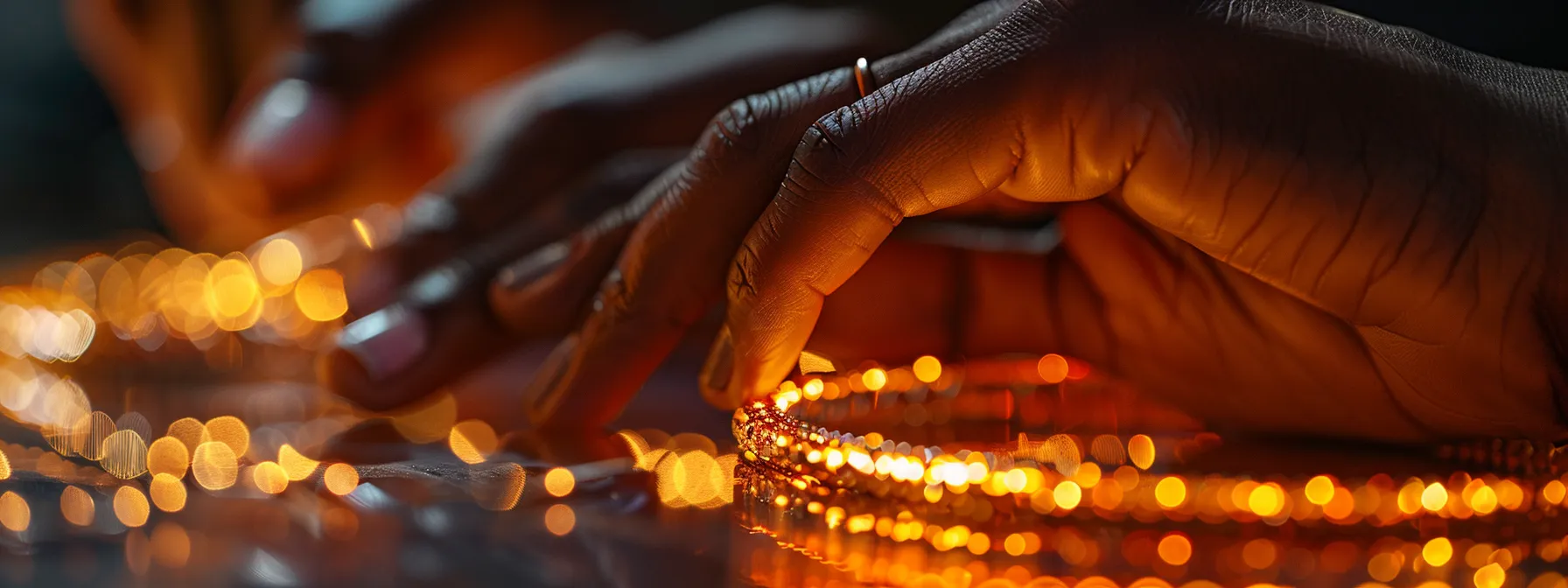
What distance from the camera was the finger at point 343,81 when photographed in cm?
110

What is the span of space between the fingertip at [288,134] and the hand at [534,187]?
0.78 feet

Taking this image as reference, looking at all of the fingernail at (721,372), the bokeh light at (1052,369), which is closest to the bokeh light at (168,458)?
the fingernail at (721,372)

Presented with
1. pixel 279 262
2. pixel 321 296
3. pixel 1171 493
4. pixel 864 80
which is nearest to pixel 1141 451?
pixel 1171 493

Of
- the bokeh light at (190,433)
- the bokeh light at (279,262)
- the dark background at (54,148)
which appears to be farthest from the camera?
the dark background at (54,148)

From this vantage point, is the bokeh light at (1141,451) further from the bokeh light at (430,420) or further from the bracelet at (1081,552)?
the bokeh light at (430,420)

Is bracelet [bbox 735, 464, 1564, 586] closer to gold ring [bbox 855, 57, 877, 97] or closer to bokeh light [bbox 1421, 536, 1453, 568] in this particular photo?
bokeh light [bbox 1421, 536, 1453, 568]

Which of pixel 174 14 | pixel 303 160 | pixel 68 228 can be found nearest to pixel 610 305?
pixel 303 160

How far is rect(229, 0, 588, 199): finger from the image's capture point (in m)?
1.10

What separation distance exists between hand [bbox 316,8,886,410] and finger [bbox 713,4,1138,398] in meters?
0.22

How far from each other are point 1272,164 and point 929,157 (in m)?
0.13

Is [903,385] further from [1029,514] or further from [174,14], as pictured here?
[174,14]

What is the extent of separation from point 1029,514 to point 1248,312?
0.20 metres

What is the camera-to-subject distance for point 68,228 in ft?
5.60

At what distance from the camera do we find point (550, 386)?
2.01ft
